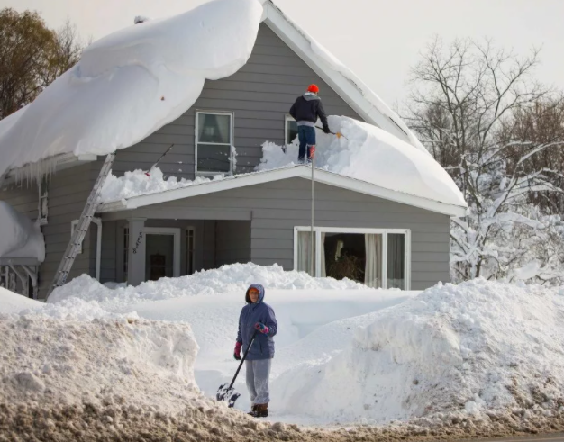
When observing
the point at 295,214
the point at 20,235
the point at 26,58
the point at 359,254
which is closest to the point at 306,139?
the point at 295,214

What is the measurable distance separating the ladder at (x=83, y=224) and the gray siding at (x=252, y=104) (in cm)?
161

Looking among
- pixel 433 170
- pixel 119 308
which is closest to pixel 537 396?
pixel 119 308

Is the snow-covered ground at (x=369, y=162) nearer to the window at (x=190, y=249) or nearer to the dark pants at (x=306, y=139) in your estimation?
the dark pants at (x=306, y=139)


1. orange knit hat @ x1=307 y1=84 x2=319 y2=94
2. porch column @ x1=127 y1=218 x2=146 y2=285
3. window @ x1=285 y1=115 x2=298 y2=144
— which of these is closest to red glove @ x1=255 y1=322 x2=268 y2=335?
porch column @ x1=127 y1=218 x2=146 y2=285

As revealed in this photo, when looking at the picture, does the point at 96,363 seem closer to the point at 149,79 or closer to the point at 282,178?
the point at 282,178

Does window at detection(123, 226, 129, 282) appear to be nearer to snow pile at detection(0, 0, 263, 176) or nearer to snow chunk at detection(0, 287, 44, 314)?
snow pile at detection(0, 0, 263, 176)

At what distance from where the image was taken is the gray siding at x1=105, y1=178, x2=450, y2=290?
75.2 feet

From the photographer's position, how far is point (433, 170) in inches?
1001

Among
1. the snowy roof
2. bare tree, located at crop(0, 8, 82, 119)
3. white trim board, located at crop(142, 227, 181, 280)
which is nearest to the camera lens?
the snowy roof

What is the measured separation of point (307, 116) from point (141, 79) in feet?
11.4

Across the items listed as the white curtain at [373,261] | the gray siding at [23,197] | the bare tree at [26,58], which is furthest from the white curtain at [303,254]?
the bare tree at [26,58]

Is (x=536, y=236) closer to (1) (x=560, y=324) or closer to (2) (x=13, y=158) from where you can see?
(2) (x=13, y=158)

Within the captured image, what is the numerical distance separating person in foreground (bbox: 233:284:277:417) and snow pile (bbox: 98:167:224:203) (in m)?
9.44

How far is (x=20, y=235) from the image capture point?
Answer: 26484mm
